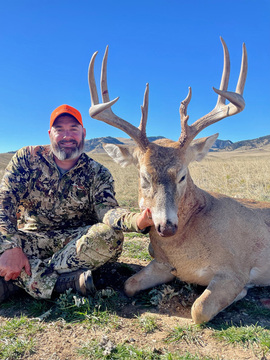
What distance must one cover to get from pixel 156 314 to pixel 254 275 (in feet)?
4.92

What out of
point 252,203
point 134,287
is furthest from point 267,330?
point 252,203

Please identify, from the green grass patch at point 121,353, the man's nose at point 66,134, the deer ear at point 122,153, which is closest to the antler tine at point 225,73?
the deer ear at point 122,153

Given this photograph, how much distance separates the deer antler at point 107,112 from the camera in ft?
12.9

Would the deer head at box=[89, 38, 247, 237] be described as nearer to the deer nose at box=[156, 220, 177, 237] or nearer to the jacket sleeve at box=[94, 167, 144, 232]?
the deer nose at box=[156, 220, 177, 237]

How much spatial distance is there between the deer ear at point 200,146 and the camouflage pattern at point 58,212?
138 centimetres

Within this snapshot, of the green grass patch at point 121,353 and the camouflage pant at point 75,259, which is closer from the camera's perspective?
the green grass patch at point 121,353

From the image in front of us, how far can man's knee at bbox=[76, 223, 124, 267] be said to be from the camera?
3.96 metres

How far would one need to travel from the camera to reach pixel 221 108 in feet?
13.8

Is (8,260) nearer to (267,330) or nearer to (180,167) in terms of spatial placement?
(180,167)

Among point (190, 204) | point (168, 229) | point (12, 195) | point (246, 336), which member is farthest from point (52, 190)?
point (246, 336)

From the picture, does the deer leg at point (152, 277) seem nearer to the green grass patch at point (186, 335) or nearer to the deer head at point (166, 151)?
the deer head at point (166, 151)

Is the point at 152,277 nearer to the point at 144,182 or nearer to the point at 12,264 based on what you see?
the point at 144,182

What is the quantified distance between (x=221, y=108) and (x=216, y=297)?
2569 mm

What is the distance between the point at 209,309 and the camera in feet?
10.4
